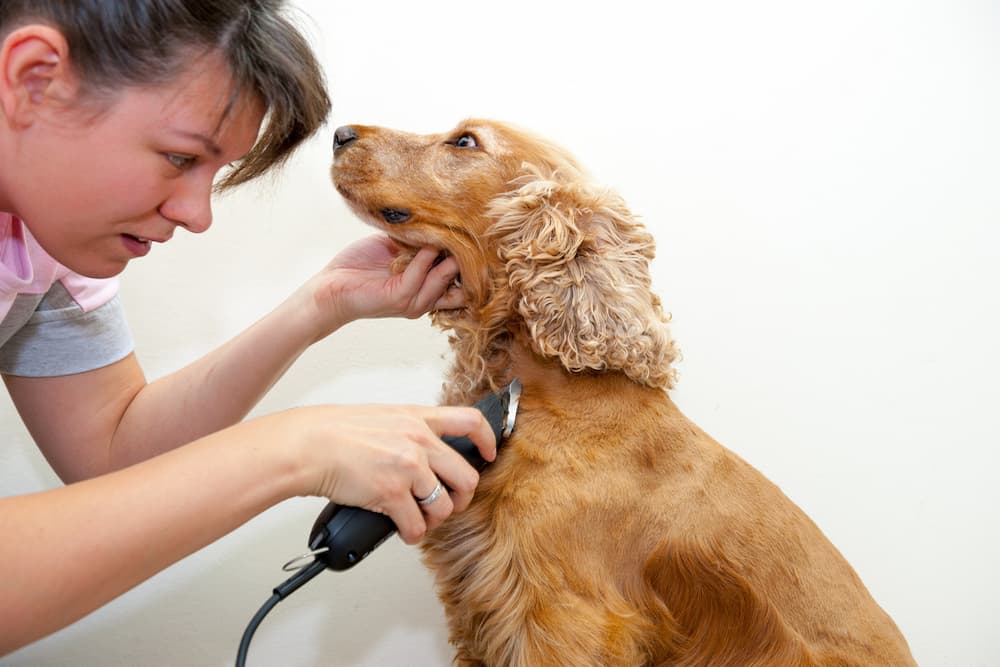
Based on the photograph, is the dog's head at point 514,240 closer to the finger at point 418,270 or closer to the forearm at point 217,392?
the finger at point 418,270

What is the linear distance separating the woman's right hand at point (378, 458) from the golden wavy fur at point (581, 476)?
17cm

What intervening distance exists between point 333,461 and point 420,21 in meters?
0.96

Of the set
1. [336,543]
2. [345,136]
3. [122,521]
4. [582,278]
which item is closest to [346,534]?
[336,543]

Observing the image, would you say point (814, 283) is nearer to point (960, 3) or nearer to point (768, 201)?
point (768, 201)

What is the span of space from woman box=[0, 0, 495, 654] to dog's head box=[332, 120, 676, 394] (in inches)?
7.8

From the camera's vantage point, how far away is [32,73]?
0.63 meters

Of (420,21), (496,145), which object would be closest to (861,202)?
(496,145)

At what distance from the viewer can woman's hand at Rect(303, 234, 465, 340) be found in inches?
41.5

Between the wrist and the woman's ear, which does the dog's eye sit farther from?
the woman's ear

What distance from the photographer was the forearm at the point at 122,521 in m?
0.58

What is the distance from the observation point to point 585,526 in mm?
896

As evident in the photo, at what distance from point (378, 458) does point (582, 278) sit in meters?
0.43

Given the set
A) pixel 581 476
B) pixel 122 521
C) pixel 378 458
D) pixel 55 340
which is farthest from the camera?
pixel 55 340

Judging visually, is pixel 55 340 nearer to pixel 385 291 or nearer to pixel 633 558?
pixel 385 291
